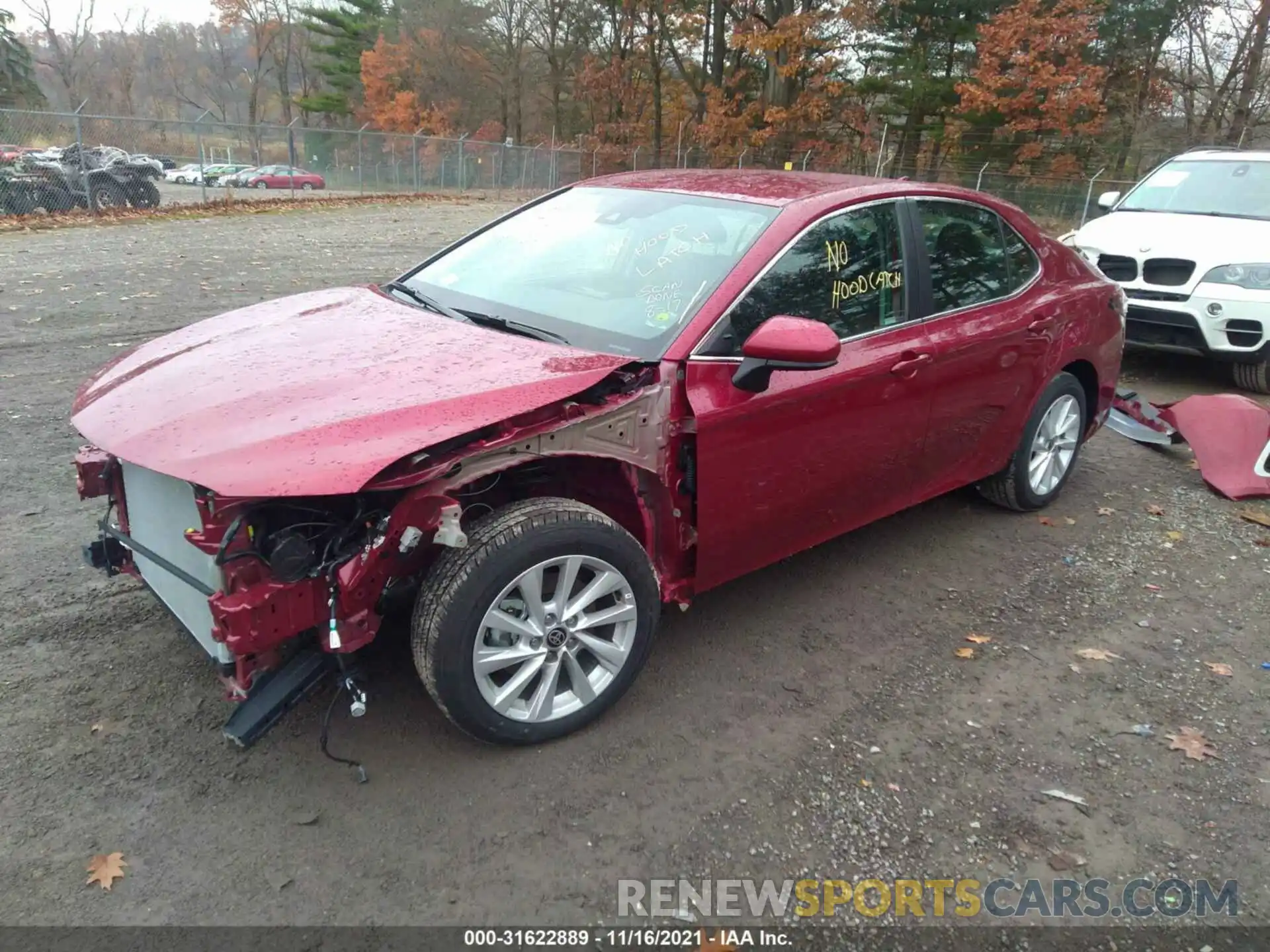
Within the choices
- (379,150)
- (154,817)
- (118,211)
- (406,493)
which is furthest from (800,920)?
(379,150)

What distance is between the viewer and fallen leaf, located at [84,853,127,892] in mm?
2307

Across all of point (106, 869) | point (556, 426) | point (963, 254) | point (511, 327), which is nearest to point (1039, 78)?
point (963, 254)

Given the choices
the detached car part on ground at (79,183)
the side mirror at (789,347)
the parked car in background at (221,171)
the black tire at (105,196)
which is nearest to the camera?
the side mirror at (789,347)

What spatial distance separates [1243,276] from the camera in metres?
6.90

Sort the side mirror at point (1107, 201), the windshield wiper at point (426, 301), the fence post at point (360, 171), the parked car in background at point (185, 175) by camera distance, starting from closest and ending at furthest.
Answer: the windshield wiper at point (426, 301) < the side mirror at point (1107, 201) < the parked car in background at point (185, 175) < the fence post at point (360, 171)

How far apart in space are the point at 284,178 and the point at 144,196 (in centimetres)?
686

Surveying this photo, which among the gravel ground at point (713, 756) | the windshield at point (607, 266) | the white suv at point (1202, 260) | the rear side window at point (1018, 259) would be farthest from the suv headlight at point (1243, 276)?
the windshield at point (607, 266)

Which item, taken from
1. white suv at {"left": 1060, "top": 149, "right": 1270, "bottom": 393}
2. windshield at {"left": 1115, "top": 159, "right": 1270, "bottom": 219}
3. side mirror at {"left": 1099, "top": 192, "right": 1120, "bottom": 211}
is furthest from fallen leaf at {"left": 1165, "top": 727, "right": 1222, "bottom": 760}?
side mirror at {"left": 1099, "top": 192, "right": 1120, "bottom": 211}

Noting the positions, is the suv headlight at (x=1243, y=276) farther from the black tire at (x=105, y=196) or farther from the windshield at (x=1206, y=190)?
the black tire at (x=105, y=196)

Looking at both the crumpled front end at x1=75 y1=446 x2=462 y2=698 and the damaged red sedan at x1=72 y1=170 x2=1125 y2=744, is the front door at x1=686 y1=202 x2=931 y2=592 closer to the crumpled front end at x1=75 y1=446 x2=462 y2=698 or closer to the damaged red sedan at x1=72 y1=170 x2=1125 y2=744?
the damaged red sedan at x1=72 y1=170 x2=1125 y2=744

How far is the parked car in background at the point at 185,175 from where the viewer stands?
20578 millimetres

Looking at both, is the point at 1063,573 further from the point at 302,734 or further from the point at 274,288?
the point at 274,288

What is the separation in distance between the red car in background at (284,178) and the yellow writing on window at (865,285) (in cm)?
2333

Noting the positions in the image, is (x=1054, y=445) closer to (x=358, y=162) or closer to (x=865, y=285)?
(x=865, y=285)
